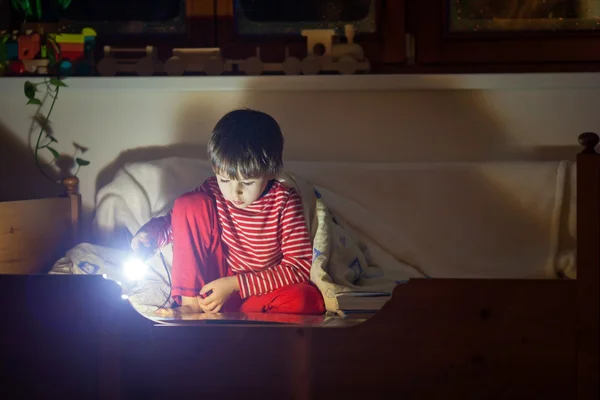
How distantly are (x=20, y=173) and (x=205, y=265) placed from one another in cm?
90

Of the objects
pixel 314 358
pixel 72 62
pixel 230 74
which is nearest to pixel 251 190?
pixel 314 358

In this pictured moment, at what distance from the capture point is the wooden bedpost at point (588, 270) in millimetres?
1056

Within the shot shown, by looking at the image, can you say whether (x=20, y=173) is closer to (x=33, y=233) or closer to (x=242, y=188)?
(x=33, y=233)

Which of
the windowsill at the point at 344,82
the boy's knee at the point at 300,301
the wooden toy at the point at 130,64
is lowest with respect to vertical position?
the boy's knee at the point at 300,301

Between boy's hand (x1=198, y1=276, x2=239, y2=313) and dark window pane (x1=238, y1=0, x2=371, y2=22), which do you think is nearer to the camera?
boy's hand (x1=198, y1=276, x2=239, y2=313)

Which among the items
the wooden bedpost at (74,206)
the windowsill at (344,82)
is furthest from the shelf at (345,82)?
the wooden bedpost at (74,206)

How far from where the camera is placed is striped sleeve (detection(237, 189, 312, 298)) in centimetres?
157

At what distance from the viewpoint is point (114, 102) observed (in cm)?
219

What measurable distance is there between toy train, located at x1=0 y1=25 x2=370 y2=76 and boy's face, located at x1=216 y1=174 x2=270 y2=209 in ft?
2.07

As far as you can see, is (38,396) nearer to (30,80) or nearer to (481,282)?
(481,282)

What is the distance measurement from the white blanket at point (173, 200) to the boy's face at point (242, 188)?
217 mm

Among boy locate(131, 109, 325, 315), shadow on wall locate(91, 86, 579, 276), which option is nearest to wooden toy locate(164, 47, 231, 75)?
shadow on wall locate(91, 86, 579, 276)

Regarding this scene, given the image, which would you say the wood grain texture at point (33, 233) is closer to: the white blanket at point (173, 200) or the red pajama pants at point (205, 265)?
the white blanket at point (173, 200)

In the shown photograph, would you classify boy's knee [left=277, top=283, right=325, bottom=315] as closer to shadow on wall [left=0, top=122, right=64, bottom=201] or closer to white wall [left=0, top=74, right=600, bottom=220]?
white wall [left=0, top=74, right=600, bottom=220]
